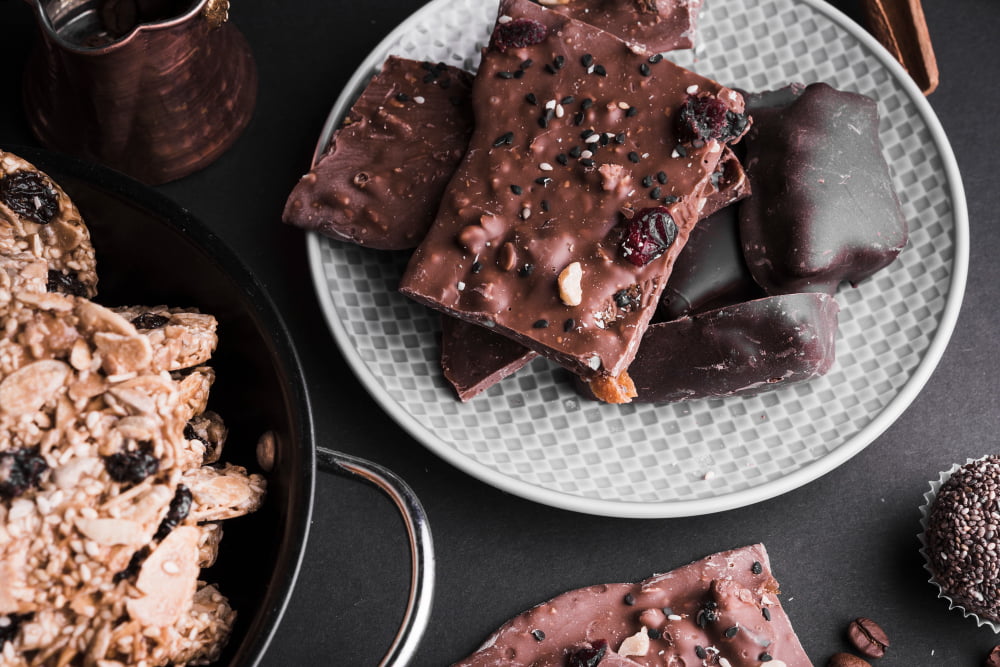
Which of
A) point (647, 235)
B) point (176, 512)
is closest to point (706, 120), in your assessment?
point (647, 235)

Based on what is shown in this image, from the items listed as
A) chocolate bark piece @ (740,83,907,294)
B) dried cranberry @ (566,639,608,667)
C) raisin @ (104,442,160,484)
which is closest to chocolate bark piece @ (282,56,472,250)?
chocolate bark piece @ (740,83,907,294)

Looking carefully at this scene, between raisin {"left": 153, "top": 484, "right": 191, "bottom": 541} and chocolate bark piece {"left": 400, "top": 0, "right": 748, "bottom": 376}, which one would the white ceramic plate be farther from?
raisin {"left": 153, "top": 484, "right": 191, "bottom": 541}

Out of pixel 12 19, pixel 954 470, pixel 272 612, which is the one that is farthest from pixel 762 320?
pixel 12 19

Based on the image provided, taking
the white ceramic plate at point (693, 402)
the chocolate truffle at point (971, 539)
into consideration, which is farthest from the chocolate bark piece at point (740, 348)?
the chocolate truffle at point (971, 539)

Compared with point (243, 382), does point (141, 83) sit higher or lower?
higher

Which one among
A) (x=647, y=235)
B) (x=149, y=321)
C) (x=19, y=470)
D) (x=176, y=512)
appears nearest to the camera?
(x=19, y=470)

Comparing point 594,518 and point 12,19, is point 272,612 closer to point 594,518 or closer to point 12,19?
point 594,518

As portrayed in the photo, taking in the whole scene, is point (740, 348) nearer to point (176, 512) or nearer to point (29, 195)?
point (176, 512)
